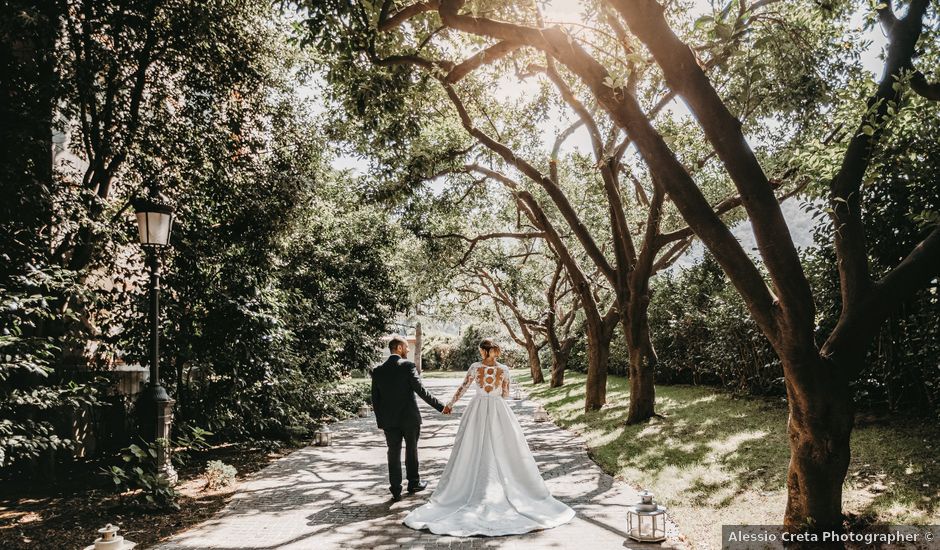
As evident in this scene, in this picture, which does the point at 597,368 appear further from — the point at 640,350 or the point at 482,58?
the point at 482,58

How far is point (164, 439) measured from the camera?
23.1 ft

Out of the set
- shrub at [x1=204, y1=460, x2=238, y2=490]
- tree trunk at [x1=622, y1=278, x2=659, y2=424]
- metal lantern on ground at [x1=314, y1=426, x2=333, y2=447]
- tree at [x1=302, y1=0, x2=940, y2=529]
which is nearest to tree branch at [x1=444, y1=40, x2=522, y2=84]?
tree at [x1=302, y1=0, x2=940, y2=529]

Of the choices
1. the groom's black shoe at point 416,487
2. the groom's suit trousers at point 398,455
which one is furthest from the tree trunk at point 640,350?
the groom's suit trousers at point 398,455

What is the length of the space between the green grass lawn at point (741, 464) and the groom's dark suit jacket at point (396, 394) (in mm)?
3235

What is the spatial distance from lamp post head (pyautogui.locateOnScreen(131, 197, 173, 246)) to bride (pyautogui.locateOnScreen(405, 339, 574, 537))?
173 inches

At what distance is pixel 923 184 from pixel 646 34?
6.04 metres

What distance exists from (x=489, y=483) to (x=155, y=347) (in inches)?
181

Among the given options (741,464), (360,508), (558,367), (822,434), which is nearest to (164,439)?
(360,508)

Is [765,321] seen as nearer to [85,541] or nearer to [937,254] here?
[937,254]

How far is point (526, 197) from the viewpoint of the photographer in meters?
14.1

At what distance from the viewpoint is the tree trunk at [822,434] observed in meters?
4.64

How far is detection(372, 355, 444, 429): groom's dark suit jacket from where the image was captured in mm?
7199

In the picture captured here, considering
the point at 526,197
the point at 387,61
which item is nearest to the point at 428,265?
the point at 526,197

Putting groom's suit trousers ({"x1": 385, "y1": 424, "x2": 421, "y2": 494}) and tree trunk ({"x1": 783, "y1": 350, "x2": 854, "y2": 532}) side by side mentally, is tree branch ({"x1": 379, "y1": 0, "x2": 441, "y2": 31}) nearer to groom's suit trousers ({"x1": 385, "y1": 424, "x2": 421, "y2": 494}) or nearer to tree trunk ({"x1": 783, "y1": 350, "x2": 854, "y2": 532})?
groom's suit trousers ({"x1": 385, "y1": 424, "x2": 421, "y2": 494})
